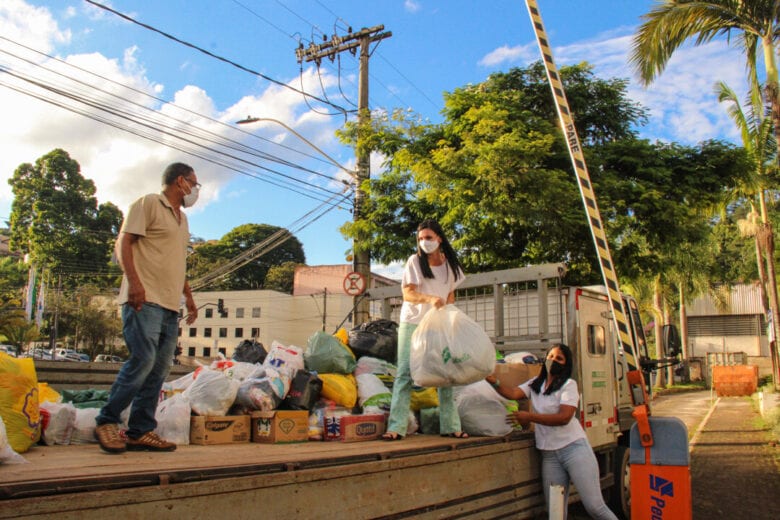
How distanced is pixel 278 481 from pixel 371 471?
569 mm

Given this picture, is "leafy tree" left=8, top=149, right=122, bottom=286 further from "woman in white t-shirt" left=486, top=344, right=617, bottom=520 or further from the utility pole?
"woman in white t-shirt" left=486, top=344, right=617, bottom=520

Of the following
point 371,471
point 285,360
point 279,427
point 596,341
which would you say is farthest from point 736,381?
point 371,471

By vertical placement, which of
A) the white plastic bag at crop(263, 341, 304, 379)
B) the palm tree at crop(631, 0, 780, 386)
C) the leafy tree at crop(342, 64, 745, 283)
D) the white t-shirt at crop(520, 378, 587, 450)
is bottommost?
the white t-shirt at crop(520, 378, 587, 450)

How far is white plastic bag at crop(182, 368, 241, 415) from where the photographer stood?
381 centimetres

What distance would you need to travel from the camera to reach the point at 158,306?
3445 millimetres

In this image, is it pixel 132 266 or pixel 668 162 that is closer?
pixel 132 266

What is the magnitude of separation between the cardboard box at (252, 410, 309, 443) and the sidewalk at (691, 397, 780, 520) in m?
5.00

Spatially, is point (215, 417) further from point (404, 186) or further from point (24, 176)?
point (24, 176)

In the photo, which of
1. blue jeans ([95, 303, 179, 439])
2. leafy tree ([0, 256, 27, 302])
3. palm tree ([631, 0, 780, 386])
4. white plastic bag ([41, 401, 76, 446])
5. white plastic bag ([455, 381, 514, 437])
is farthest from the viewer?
leafy tree ([0, 256, 27, 302])

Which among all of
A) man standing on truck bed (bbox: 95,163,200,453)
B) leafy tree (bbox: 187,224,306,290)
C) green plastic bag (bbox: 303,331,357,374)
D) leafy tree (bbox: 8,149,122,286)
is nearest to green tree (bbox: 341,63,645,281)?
green plastic bag (bbox: 303,331,357,374)

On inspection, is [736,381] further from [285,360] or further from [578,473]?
[285,360]

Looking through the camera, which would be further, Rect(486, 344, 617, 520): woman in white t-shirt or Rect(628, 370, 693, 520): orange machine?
Rect(628, 370, 693, 520): orange machine

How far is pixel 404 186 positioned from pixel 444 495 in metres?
11.1

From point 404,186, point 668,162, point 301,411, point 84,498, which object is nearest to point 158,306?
point 301,411
